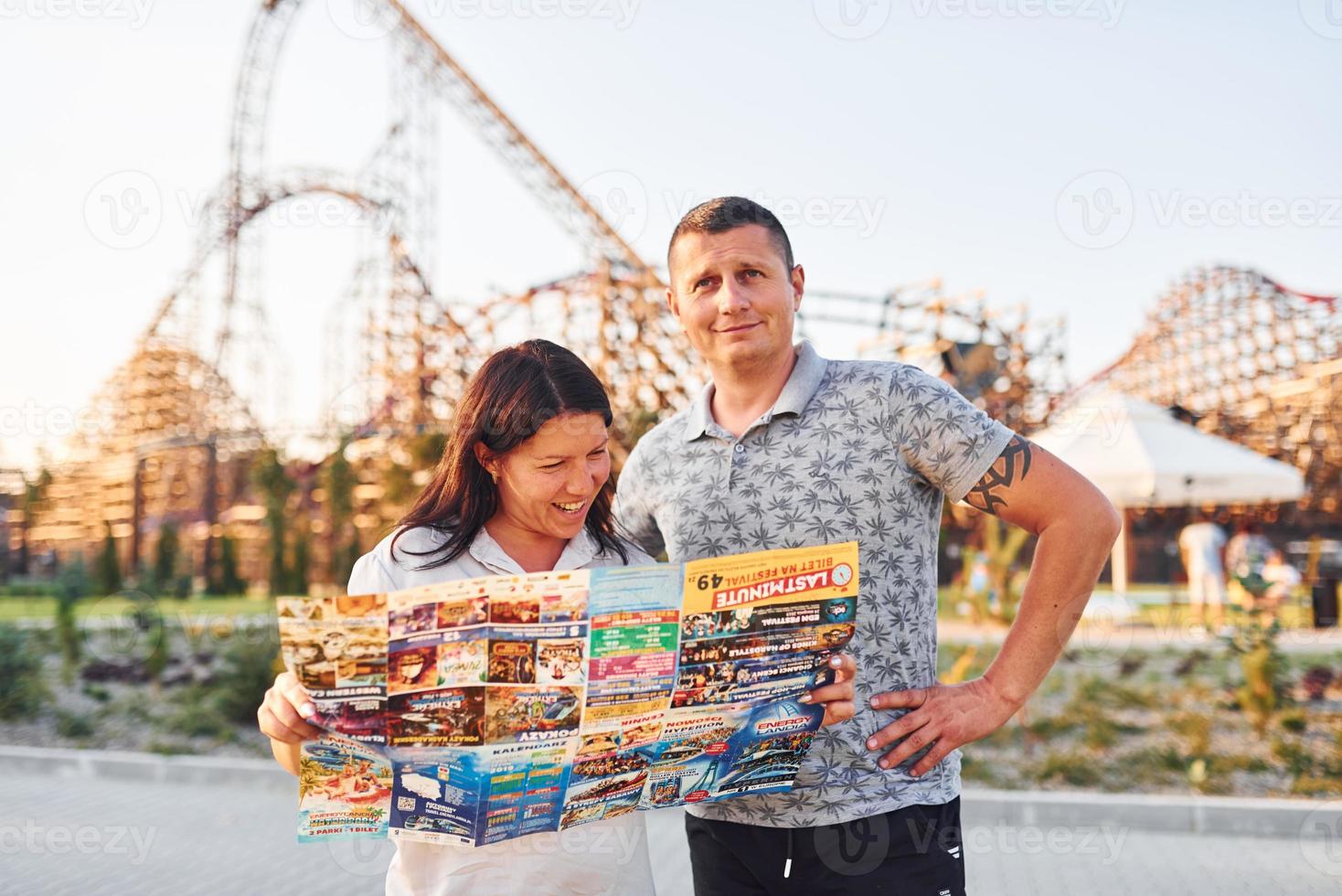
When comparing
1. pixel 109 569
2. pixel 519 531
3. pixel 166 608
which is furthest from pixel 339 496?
pixel 519 531

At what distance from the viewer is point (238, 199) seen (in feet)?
54.0

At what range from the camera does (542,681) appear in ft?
4.82

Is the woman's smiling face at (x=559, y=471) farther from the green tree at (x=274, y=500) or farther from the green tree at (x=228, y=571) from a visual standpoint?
the green tree at (x=228, y=571)

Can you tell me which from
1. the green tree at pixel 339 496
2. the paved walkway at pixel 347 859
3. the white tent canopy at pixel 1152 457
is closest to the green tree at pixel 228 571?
the green tree at pixel 339 496

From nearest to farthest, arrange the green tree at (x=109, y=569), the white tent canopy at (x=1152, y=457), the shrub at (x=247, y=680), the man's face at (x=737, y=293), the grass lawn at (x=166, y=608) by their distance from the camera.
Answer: the man's face at (x=737, y=293) → the shrub at (x=247, y=680) → the white tent canopy at (x=1152, y=457) → the grass lawn at (x=166, y=608) → the green tree at (x=109, y=569)

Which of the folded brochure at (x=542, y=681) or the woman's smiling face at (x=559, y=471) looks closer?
the folded brochure at (x=542, y=681)

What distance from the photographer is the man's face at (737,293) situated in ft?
6.48

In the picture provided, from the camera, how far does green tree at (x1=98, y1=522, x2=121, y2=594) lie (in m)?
11.7

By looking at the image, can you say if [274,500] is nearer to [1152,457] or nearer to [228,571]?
[228,571]

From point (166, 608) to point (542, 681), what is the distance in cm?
1169

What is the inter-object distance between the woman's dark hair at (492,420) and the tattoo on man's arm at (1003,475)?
0.70m

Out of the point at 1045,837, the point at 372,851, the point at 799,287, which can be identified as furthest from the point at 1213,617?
the point at 799,287

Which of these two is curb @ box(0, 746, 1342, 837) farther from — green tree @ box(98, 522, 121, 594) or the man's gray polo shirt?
green tree @ box(98, 522, 121, 594)

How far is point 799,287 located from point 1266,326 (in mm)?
24121
